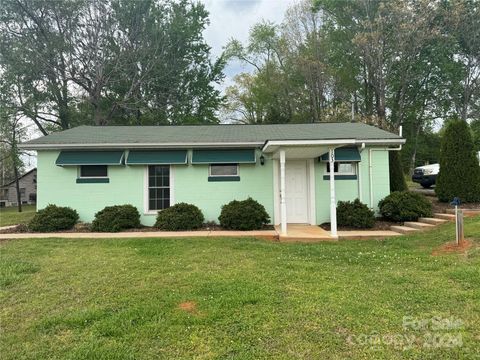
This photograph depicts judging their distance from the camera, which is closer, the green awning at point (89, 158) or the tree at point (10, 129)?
the green awning at point (89, 158)

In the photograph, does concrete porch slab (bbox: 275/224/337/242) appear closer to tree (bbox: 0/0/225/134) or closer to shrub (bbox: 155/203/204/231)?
shrub (bbox: 155/203/204/231)

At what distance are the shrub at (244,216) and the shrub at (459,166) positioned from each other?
6.20 m

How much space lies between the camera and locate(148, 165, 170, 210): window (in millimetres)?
10055

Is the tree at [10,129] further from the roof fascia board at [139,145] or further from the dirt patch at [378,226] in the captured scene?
the dirt patch at [378,226]

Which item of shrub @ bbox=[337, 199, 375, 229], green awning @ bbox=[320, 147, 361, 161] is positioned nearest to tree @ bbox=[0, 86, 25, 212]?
green awning @ bbox=[320, 147, 361, 161]

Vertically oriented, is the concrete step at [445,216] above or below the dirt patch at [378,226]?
above

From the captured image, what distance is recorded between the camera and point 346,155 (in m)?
9.69

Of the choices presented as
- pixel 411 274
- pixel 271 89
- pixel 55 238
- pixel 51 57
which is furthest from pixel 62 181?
pixel 271 89

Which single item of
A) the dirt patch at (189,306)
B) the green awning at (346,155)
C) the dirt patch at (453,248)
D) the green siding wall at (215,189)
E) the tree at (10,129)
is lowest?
the dirt patch at (189,306)

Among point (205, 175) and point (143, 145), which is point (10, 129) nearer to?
point (143, 145)

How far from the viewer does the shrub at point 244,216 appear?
8.94 metres

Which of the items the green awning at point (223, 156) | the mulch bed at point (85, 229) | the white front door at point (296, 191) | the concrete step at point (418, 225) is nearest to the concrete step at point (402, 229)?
the concrete step at point (418, 225)

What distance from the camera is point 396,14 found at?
19.5 m

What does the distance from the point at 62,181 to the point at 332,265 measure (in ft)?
28.5
